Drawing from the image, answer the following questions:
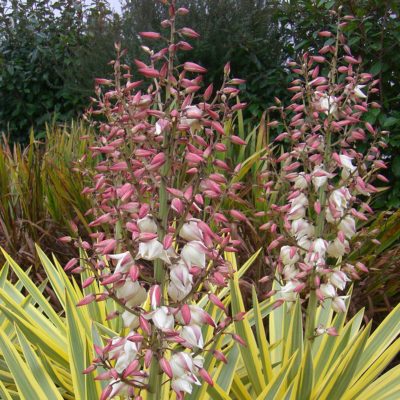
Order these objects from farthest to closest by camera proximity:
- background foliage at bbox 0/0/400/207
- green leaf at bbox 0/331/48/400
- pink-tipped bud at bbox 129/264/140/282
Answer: background foliage at bbox 0/0/400/207 < green leaf at bbox 0/331/48/400 < pink-tipped bud at bbox 129/264/140/282

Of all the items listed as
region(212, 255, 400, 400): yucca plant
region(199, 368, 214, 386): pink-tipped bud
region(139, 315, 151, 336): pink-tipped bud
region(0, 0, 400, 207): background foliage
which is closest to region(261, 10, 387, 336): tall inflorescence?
region(212, 255, 400, 400): yucca plant

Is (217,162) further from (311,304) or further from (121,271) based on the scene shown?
(311,304)

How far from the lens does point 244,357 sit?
184 cm

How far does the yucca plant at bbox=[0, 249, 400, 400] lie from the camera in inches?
62.6

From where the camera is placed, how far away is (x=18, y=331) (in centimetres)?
171

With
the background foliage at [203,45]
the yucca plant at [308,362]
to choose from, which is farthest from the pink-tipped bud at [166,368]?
the background foliage at [203,45]

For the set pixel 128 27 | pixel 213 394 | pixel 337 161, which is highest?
pixel 128 27

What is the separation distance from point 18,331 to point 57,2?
227 inches

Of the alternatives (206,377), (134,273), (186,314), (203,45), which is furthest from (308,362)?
(203,45)

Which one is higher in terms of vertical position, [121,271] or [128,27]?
[128,27]

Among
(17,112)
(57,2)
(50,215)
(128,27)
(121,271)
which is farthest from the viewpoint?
(57,2)

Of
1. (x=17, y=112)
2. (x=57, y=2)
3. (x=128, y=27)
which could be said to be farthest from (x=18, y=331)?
(x=57, y=2)

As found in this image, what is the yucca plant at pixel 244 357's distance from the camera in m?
1.59

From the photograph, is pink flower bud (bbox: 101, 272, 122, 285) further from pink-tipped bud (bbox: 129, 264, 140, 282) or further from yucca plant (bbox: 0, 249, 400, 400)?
yucca plant (bbox: 0, 249, 400, 400)
